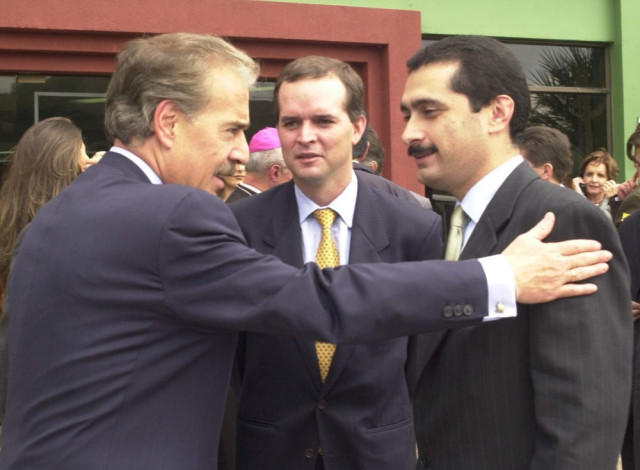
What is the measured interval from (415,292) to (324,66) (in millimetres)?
1361

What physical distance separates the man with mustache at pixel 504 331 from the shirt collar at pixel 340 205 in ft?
1.71

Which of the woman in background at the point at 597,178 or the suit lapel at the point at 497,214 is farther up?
the woman in background at the point at 597,178

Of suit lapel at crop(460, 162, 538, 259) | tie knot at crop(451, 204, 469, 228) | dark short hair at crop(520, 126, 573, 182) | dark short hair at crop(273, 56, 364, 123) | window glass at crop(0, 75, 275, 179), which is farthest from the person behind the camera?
window glass at crop(0, 75, 275, 179)

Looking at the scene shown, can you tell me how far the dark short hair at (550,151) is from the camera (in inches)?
175

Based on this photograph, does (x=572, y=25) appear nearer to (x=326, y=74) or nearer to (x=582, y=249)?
(x=326, y=74)

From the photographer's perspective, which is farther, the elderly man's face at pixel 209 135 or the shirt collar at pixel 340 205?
the shirt collar at pixel 340 205

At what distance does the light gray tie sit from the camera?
2.42 meters

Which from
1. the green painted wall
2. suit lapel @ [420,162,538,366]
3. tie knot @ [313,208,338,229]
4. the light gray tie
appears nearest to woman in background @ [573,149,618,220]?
the green painted wall

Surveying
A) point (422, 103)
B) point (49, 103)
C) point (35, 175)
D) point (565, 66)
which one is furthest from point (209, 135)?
point (565, 66)

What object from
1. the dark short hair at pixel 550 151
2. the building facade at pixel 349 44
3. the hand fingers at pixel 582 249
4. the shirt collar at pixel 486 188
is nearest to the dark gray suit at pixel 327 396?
the shirt collar at pixel 486 188

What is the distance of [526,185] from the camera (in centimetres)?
218

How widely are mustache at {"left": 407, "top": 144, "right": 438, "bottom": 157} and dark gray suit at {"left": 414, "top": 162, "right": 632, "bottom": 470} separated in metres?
0.25

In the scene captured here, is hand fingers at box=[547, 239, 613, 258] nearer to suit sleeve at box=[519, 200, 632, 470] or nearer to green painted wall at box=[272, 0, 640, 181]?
suit sleeve at box=[519, 200, 632, 470]

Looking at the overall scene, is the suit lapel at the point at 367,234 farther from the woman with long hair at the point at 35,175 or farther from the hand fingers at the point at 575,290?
the woman with long hair at the point at 35,175
